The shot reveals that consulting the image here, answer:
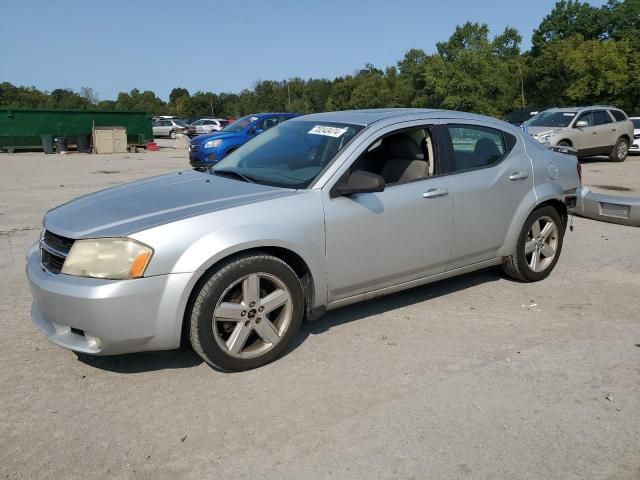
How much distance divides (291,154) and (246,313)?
1.43m

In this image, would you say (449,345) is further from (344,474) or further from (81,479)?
(81,479)

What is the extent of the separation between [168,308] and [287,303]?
78 centimetres

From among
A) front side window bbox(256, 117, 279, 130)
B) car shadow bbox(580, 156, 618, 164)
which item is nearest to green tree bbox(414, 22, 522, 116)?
car shadow bbox(580, 156, 618, 164)

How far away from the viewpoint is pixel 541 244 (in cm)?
523

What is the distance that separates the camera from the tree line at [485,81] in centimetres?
4253

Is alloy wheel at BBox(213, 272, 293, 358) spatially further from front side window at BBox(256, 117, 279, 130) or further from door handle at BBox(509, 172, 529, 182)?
front side window at BBox(256, 117, 279, 130)

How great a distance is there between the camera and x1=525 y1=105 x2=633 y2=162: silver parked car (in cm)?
1573

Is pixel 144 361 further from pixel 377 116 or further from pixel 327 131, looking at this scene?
pixel 377 116

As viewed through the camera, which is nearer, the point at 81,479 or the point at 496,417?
the point at 81,479

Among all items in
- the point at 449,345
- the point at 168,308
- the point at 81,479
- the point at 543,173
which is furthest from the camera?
the point at 543,173

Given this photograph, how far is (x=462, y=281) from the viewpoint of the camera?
5.33 meters

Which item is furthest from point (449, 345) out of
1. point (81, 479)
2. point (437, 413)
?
point (81, 479)

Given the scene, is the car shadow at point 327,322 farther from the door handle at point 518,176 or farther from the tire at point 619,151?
the tire at point 619,151

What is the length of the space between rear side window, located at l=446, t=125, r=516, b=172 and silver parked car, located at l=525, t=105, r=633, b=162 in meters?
11.3
